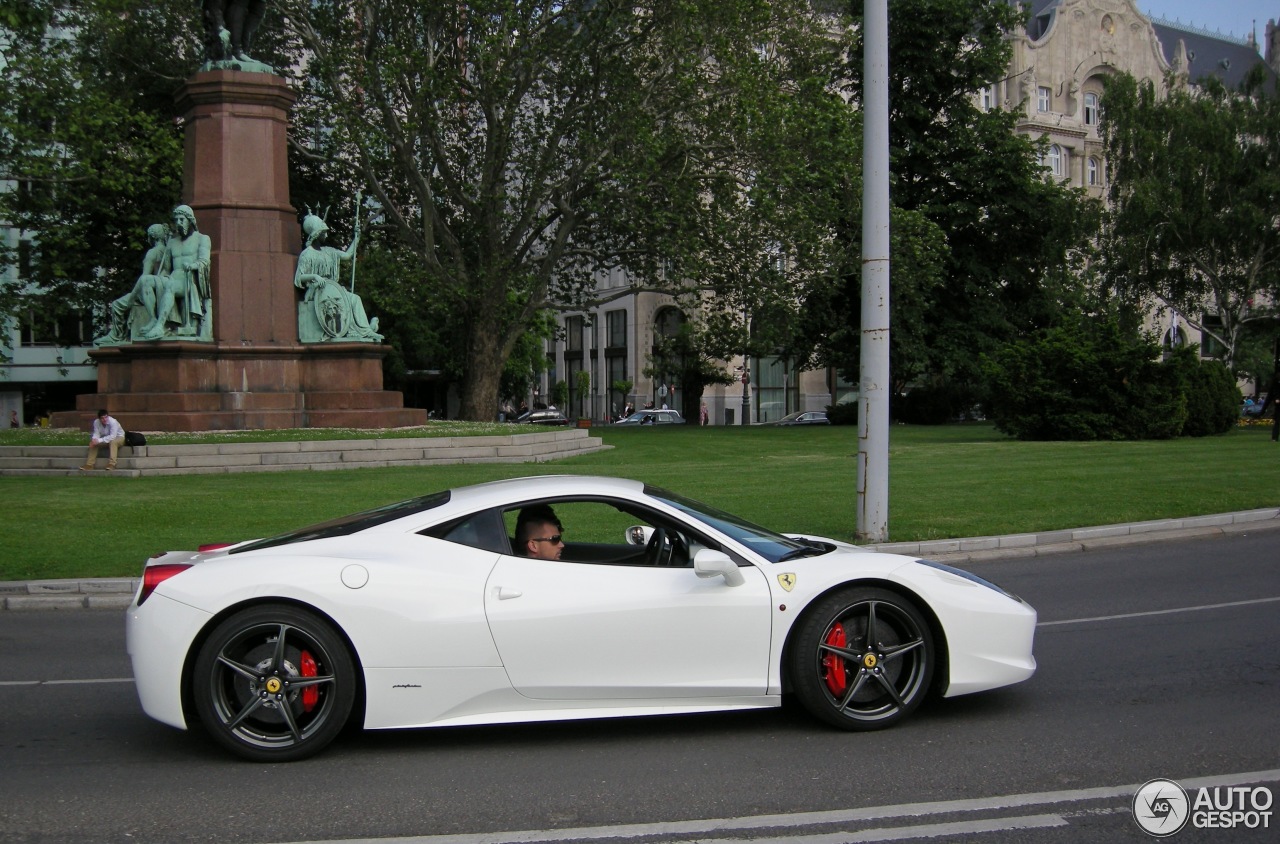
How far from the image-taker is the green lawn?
13.2m

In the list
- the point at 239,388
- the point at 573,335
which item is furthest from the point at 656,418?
the point at 239,388

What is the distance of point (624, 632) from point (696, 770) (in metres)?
0.72

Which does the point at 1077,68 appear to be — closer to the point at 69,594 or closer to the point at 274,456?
the point at 274,456

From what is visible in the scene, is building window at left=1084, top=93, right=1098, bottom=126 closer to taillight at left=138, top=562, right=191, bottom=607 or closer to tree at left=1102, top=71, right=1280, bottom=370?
tree at left=1102, top=71, right=1280, bottom=370

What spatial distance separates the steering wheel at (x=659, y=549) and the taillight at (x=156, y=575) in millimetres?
2254

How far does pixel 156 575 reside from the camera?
18.4 ft

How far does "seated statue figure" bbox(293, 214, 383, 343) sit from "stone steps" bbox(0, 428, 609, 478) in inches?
124

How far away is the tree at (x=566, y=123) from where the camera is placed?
1228 inches

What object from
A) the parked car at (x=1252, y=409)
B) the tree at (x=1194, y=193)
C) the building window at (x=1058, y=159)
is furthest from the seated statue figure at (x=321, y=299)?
the building window at (x=1058, y=159)

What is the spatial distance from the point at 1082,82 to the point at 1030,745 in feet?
269

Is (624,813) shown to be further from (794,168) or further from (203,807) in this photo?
(794,168)

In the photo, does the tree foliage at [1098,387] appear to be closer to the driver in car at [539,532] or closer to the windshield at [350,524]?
the driver in car at [539,532]

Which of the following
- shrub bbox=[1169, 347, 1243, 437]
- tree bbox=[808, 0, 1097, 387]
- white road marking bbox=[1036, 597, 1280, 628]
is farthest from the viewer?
tree bbox=[808, 0, 1097, 387]

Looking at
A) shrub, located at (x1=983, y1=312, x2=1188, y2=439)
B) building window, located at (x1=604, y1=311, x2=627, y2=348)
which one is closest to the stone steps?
shrub, located at (x1=983, y1=312, x2=1188, y2=439)
